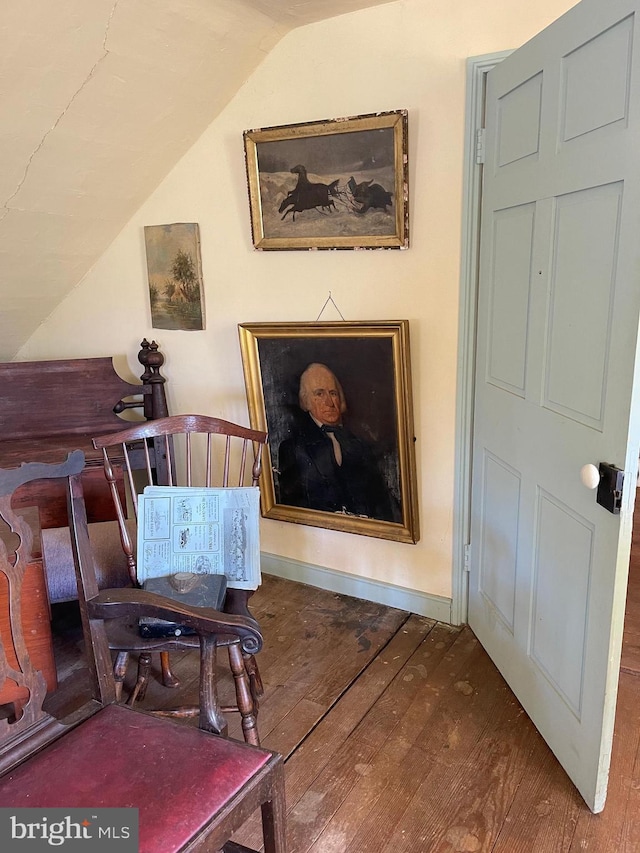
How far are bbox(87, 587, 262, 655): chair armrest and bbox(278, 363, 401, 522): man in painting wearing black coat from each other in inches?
45.1

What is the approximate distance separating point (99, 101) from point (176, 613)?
5.37ft

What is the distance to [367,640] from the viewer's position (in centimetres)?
234

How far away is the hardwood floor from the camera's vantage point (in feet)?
5.05

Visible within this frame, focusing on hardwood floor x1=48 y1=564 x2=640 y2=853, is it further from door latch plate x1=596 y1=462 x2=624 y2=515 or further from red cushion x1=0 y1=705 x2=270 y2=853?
door latch plate x1=596 y1=462 x2=624 y2=515

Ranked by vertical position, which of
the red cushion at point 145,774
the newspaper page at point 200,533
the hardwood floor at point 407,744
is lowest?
the hardwood floor at point 407,744

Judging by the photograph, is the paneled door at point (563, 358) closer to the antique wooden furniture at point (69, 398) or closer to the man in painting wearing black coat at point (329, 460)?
the man in painting wearing black coat at point (329, 460)

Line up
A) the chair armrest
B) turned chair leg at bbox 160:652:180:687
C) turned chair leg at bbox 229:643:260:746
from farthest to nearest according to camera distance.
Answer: turned chair leg at bbox 160:652:180:687, turned chair leg at bbox 229:643:260:746, the chair armrest

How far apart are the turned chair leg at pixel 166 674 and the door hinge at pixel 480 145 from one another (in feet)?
6.20

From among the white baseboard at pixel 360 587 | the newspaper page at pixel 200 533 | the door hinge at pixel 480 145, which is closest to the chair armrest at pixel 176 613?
the newspaper page at pixel 200 533

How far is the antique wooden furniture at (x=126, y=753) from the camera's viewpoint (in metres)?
1.07

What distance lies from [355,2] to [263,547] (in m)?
2.14

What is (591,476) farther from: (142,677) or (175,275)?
(175,275)

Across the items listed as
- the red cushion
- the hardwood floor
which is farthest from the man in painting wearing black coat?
the red cushion

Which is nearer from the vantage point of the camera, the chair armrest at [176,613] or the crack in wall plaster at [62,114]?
the chair armrest at [176,613]
